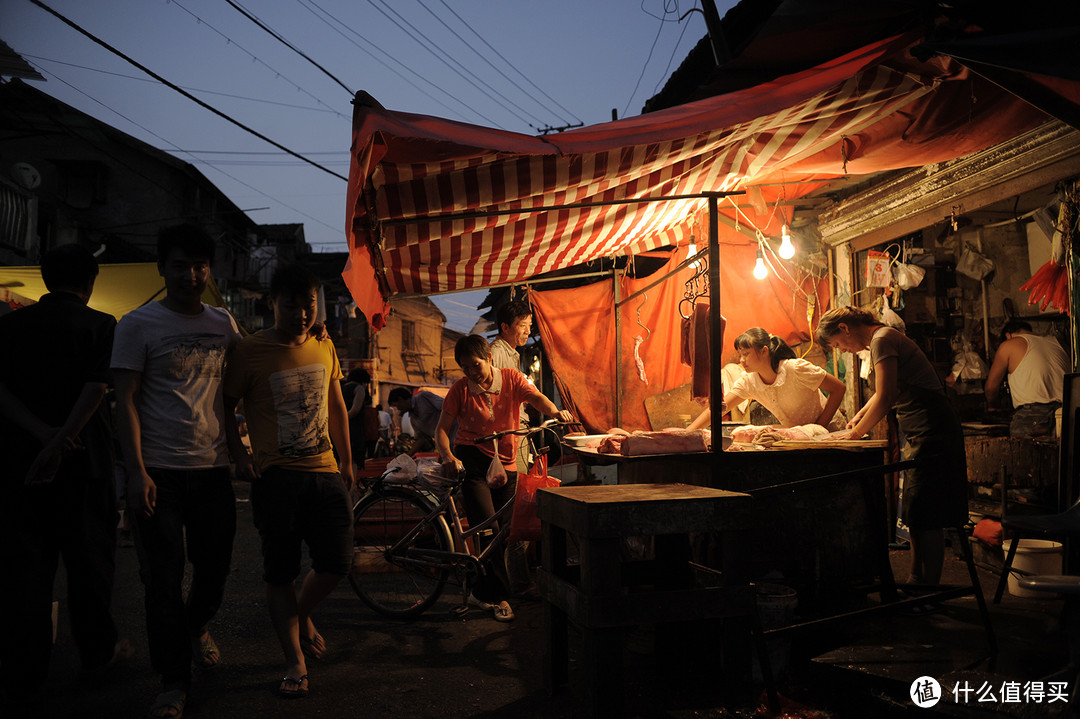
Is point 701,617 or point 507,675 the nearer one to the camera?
point 701,617

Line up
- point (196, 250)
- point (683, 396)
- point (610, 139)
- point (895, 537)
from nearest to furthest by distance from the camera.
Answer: point (196, 250) < point (610, 139) < point (895, 537) < point (683, 396)

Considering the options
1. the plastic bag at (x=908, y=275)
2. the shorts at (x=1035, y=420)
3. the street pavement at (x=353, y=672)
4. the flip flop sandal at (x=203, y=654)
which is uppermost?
the plastic bag at (x=908, y=275)

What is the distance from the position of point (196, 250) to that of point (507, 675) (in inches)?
123

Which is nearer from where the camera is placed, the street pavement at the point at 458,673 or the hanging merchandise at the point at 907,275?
the street pavement at the point at 458,673

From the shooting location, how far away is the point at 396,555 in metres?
5.43

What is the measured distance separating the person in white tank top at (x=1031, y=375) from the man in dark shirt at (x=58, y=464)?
812cm

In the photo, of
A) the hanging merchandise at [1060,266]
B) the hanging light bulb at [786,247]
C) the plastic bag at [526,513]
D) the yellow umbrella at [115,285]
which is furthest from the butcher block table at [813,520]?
the yellow umbrella at [115,285]

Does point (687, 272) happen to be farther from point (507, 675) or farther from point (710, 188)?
point (507, 675)

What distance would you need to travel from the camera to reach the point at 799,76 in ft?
13.9

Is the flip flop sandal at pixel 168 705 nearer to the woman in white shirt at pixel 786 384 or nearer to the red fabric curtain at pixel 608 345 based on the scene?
the woman in white shirt at pixel 786 384

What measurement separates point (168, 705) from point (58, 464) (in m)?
1.42

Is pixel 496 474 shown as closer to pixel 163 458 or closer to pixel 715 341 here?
pixel 715 341

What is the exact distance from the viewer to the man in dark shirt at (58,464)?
11.3ft

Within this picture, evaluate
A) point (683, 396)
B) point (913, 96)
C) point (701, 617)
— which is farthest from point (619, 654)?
point (683, 396)
